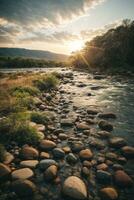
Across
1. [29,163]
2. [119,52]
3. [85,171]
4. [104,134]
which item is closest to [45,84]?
[104,134]

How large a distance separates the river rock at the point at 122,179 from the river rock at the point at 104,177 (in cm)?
16

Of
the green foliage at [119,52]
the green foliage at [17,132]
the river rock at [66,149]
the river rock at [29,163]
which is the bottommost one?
the river rock at [66,149]

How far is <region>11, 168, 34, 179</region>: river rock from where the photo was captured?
4.55 metres

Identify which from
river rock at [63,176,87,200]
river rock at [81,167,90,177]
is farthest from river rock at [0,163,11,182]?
river rock at [81,167,90,177]

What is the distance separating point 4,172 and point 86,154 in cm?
220

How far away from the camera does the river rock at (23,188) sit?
413 cm

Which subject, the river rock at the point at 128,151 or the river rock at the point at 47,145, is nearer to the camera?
the river rock at the point at 128,151

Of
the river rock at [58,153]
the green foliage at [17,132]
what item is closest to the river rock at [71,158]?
the river rock at [58,153]

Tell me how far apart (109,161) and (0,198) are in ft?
9.23

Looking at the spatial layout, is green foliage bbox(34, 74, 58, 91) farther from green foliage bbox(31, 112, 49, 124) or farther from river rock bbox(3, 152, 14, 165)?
river rock bbox(3, 152, 14, 165)

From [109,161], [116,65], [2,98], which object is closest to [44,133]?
[109,161]

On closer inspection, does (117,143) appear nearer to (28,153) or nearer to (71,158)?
(71,158)

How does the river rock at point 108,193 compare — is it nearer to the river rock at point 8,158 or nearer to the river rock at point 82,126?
the river rock at point 8,158

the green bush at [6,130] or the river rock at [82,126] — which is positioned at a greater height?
the green bush at [6,130]
